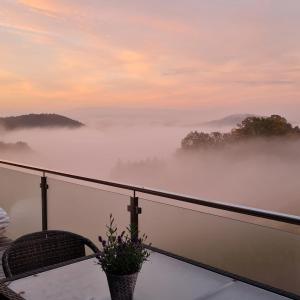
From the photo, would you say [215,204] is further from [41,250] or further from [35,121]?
[35,121]

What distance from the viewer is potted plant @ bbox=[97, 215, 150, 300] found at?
5.18 feet

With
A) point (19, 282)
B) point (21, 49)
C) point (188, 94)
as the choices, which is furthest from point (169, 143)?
point (19, 282)

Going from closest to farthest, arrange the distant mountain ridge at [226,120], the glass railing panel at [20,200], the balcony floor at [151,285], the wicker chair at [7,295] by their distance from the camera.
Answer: the wicker chair at [7,295] → the balcony floor at [151,285] → the glass railing panel at [20,200] → the distant mountain ridge at [226,120]

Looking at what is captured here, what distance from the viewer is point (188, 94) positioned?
47.2 feet

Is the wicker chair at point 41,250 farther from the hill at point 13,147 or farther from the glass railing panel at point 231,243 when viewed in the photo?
the hill at point 13,147

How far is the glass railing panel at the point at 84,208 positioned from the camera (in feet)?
11.8

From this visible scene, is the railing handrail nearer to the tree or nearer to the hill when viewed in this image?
the hill

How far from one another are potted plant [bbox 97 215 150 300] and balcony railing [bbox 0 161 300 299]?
61cm

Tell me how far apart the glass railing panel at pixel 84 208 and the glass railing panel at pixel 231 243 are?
19.3 inches

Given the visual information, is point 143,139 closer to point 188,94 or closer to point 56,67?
point 188,94

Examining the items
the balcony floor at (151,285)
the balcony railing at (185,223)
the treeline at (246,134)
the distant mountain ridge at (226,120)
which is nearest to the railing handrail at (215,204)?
the balcony railing at (185,223)

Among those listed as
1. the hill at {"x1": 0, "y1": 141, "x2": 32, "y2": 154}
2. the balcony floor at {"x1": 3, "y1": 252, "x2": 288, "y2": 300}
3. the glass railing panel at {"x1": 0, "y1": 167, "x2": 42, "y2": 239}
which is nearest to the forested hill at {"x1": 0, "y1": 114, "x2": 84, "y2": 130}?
the hill at {"x1": 0, "y1": 141, "x2": 32, "y2": 154}

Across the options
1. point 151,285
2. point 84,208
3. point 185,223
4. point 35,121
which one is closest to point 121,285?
point 151,285

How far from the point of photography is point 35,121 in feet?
37.3
